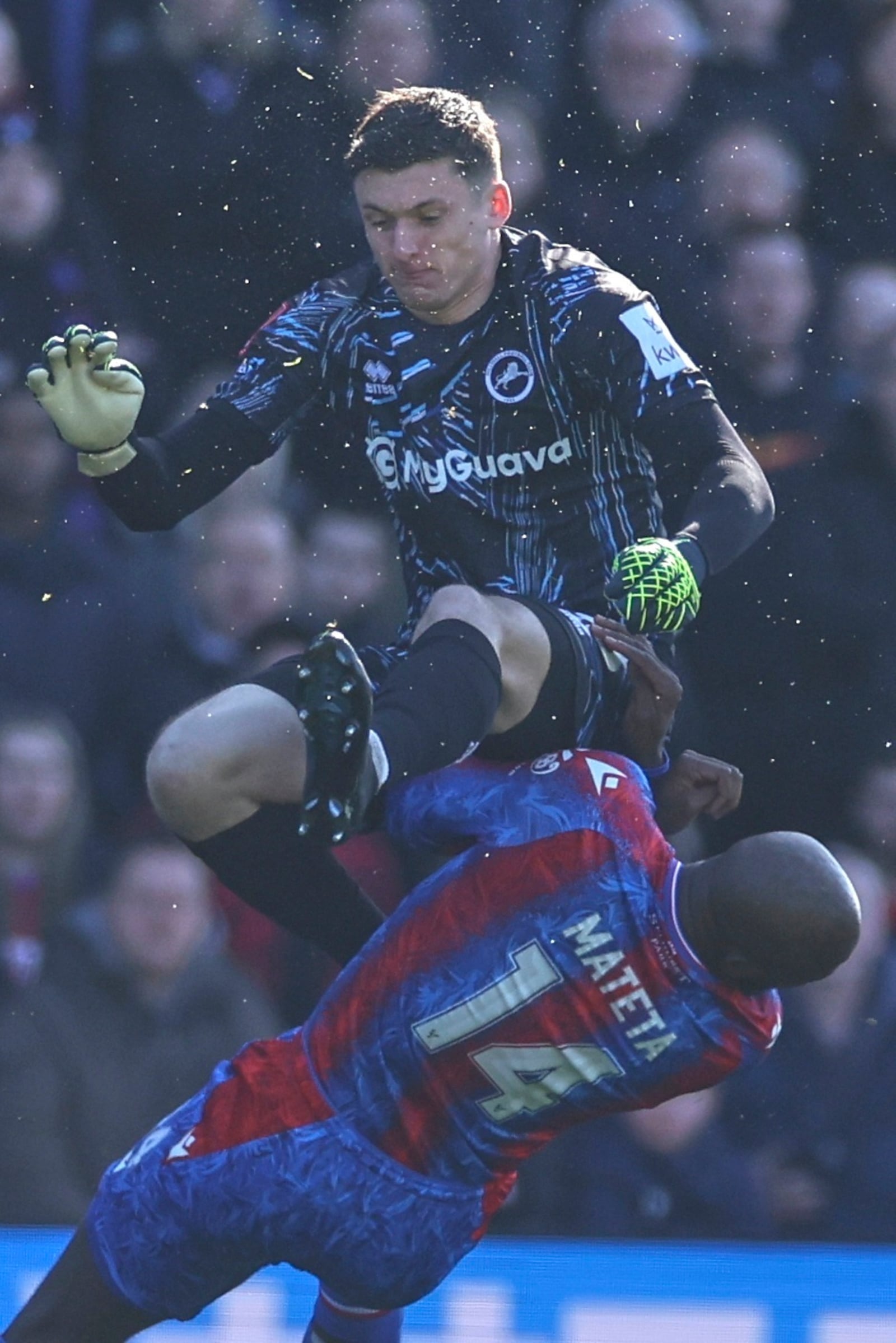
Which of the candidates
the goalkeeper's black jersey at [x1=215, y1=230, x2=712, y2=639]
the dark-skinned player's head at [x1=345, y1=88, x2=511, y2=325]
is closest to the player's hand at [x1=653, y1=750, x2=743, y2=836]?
the goalkeeper's black jersey at [x1=215, y1=230, x2=712, y2=639]

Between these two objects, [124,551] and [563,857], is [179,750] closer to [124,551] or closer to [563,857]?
[563,857]

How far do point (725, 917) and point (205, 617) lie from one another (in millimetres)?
2120

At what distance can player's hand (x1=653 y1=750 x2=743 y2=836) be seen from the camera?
3.56 meters

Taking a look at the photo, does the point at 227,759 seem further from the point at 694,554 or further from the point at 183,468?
the point at 694,554

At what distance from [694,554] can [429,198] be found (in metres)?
0.66

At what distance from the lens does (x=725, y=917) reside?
9.71 feet

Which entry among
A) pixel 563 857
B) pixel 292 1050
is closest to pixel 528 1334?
pixel 292 1050

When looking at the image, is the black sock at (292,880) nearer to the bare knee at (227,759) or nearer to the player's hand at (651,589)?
the bare knee at (227,759)

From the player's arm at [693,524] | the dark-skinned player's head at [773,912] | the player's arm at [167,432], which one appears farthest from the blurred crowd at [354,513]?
the dark-skinned player's head at [773,912]

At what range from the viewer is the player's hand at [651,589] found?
10.1 feet

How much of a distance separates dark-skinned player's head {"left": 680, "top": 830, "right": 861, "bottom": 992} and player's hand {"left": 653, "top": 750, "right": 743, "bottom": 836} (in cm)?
53

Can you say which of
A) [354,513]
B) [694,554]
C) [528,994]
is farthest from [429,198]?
[354,513]

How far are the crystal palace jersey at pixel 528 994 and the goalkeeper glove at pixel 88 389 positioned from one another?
2.35ft

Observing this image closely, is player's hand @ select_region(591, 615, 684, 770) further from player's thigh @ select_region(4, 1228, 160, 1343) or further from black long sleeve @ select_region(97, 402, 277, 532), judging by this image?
player's thigh @ select_region(4, 1228, 160, 1343)
